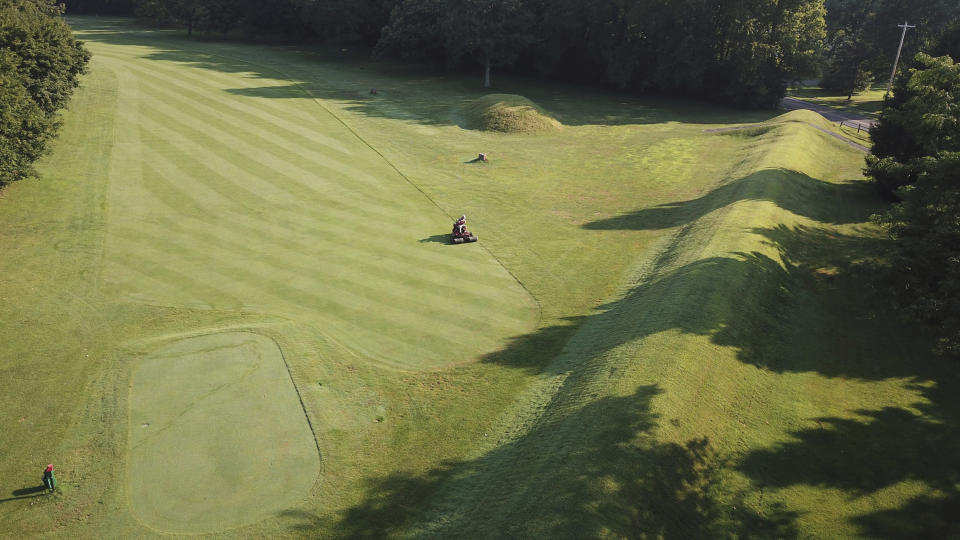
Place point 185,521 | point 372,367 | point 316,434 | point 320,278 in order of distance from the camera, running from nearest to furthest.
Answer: point 185,521
point 316,434
point 372,367
point 320,278

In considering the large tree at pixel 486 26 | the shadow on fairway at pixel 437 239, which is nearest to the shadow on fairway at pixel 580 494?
the shadow on fairway at pixel 437 239

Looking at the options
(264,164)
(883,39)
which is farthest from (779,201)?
(883,39)

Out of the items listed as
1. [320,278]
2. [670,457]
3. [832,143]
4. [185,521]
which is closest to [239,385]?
[185,521]

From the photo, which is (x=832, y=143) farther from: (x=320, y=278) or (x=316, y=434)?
(x=316, y=434)

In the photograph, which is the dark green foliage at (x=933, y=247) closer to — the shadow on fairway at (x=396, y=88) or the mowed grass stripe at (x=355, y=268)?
the mowed grass stripe at (x=355, y=268)

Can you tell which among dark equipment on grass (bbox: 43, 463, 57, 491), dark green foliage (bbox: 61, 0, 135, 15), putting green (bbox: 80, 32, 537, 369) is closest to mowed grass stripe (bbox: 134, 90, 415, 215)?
putting green (bbox: 80, 32, 537, 369)

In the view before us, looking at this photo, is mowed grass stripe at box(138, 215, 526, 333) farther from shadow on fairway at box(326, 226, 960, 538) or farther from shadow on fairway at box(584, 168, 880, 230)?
shadow on fairway at box(584, 168, 880, 230)
